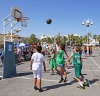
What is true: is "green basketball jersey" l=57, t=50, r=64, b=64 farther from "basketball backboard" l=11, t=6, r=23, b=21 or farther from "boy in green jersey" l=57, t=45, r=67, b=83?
"basketball backboard" l=11, t=6, r=23, b=21

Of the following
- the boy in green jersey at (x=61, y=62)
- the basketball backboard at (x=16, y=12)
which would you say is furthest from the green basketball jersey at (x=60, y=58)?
the basketball backboard at (x=16, y=12)

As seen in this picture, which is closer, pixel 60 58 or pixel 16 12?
pixel 60 58

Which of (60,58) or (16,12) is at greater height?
(16,12)

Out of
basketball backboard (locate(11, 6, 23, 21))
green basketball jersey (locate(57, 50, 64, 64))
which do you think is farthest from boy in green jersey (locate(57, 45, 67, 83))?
basketball backboard (locate(11, 6, 23, 21))

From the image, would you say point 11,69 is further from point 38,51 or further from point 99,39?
point 99,39

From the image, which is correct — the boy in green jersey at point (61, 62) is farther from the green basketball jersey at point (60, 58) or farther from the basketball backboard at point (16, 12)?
the basketball backboard at point (16, 12)

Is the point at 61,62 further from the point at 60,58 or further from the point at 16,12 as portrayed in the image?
the point at 16,12

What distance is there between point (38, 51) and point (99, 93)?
8.17 ft

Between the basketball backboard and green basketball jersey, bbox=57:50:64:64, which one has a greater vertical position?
the basketball backboard

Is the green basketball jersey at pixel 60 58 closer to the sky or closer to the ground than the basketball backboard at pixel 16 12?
closer to the ground

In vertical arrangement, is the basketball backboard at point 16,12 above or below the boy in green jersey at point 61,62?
above

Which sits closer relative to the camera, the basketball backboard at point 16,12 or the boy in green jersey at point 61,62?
the boy in green jersey at point 61,62

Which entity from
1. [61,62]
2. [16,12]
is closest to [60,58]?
[61,62]

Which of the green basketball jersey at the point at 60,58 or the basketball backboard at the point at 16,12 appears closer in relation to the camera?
the green basketball jersey at the point at 60,58
